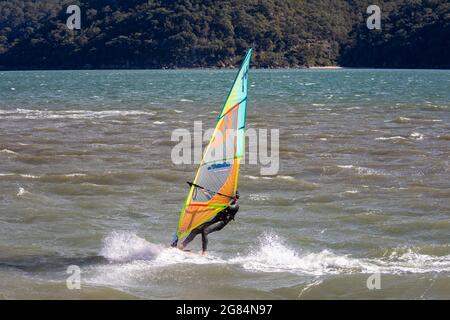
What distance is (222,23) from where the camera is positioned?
162m

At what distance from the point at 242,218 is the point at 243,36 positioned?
479ft

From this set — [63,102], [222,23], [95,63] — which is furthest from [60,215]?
[95,63]

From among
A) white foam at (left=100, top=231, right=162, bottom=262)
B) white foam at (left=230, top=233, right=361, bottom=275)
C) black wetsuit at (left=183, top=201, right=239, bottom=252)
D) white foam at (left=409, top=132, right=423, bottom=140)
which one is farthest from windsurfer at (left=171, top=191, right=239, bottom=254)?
white foam at (left=409, top=132, right=423, bottom=140)

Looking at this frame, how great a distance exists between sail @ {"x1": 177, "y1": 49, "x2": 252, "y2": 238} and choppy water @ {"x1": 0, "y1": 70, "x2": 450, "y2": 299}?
28.6 inches

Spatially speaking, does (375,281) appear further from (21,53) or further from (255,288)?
(21,53)

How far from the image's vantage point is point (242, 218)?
17.2 metres

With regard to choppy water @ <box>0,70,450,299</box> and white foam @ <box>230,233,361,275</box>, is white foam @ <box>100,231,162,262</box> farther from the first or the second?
white foam @ <box>230,233,361,275</box>

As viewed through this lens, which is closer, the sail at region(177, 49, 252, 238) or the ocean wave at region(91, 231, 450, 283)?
the ocean wave at region(91, 231, 450, 283)

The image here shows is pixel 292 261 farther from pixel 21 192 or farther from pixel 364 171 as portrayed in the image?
pixel 364 171

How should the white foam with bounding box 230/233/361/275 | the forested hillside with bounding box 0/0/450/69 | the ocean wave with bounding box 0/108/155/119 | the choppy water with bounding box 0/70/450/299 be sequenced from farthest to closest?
the forested hillside with bounding box 0/0/450/69 < the ocean wave with bounding box 0/108/155/119 < the white foam with bounding box 230/233/361/275 < the choppy water with bounding box 0/70/450/299

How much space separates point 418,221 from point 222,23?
5795 inches

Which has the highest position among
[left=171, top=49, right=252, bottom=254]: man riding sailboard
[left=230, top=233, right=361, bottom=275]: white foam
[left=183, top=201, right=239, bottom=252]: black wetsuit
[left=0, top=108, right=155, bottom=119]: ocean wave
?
[left=171, top=49, right=252, bottom=254]: man riding sailboard

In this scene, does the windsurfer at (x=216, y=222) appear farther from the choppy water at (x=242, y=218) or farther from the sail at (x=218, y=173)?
the choppy water at (x=242, y=218)

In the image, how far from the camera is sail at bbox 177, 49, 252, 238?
13.7m
